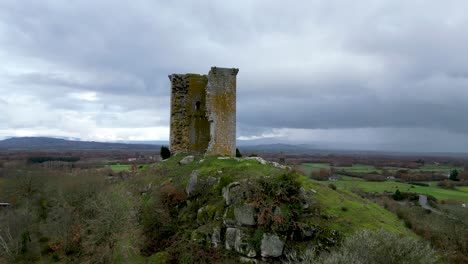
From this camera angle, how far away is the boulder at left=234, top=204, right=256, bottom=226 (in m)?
13.6

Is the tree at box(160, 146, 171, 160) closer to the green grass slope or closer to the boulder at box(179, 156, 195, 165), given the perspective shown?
the green grass slope

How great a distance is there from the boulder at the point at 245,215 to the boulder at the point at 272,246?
1037 millimetres

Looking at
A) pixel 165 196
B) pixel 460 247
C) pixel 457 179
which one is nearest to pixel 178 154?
pixel 165 196

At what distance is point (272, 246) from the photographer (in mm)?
12680

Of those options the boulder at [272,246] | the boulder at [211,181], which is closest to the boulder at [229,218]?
the boulder at [272,246]

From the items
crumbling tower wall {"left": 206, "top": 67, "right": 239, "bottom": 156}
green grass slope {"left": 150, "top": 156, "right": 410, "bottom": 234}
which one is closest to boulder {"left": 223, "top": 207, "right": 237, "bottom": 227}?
green grass slope {"left": 150, "top": 156, "right": 410, "bottom": 234}

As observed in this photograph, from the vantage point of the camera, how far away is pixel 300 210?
13688 mm

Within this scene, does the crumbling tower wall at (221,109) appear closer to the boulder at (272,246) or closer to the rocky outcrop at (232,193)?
the rocky outcrop at (232,193)

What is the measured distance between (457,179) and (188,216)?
2617 inches

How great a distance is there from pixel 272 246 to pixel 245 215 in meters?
1.79

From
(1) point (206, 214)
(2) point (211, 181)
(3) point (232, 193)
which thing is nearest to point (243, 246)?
(3) point (232, 193)

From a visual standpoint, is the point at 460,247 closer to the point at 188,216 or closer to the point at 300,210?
the point at 300,210

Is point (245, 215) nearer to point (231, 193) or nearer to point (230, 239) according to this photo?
point (230, 239)

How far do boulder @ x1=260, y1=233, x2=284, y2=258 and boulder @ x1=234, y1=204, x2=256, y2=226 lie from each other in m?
1.04
